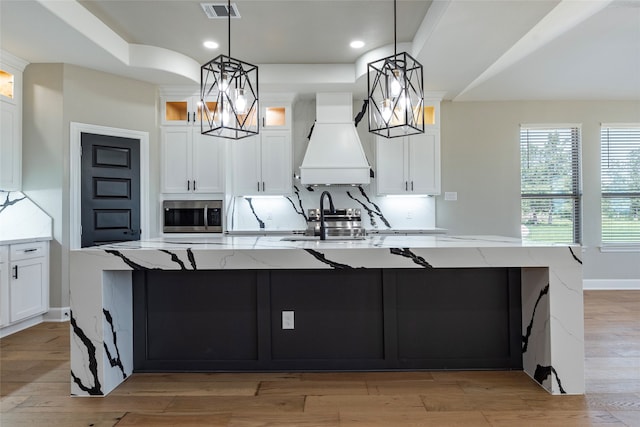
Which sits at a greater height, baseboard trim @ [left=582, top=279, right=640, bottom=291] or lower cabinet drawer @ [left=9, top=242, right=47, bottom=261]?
lower cabinet drawer @ [left=9, top=242, right=47, bottom=261]

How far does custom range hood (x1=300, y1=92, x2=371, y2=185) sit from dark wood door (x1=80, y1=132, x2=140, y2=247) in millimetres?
2021

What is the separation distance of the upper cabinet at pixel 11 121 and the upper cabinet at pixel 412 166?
13.2 ft

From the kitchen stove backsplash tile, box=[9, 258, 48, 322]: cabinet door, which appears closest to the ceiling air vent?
the kitchen stove backsplash tile

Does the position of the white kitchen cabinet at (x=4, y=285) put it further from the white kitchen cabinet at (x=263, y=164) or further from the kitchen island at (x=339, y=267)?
the white kitchen cabinet at (x=263, y=164)

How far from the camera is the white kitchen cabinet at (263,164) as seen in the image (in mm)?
5000

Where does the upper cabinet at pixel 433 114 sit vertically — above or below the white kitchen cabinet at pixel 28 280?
above

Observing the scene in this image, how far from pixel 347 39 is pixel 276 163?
1.77 m

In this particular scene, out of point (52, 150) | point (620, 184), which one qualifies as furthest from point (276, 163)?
point (620, 184)

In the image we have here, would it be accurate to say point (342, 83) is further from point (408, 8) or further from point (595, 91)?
point (595, 91)

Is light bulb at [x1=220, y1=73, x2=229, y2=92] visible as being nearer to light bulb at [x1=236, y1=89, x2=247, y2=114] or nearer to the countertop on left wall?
light bulb at [x1=236, y1=89, x2=247, y2=114]

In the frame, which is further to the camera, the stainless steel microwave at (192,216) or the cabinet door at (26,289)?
the stainless steel microwave at (192,216)

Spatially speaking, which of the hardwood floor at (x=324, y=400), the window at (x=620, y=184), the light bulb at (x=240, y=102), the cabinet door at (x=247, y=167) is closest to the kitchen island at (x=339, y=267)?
the hardwood floor at (x=324, y=400)

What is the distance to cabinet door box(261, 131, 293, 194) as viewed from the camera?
5.00 metres

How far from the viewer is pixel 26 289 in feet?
12.0
